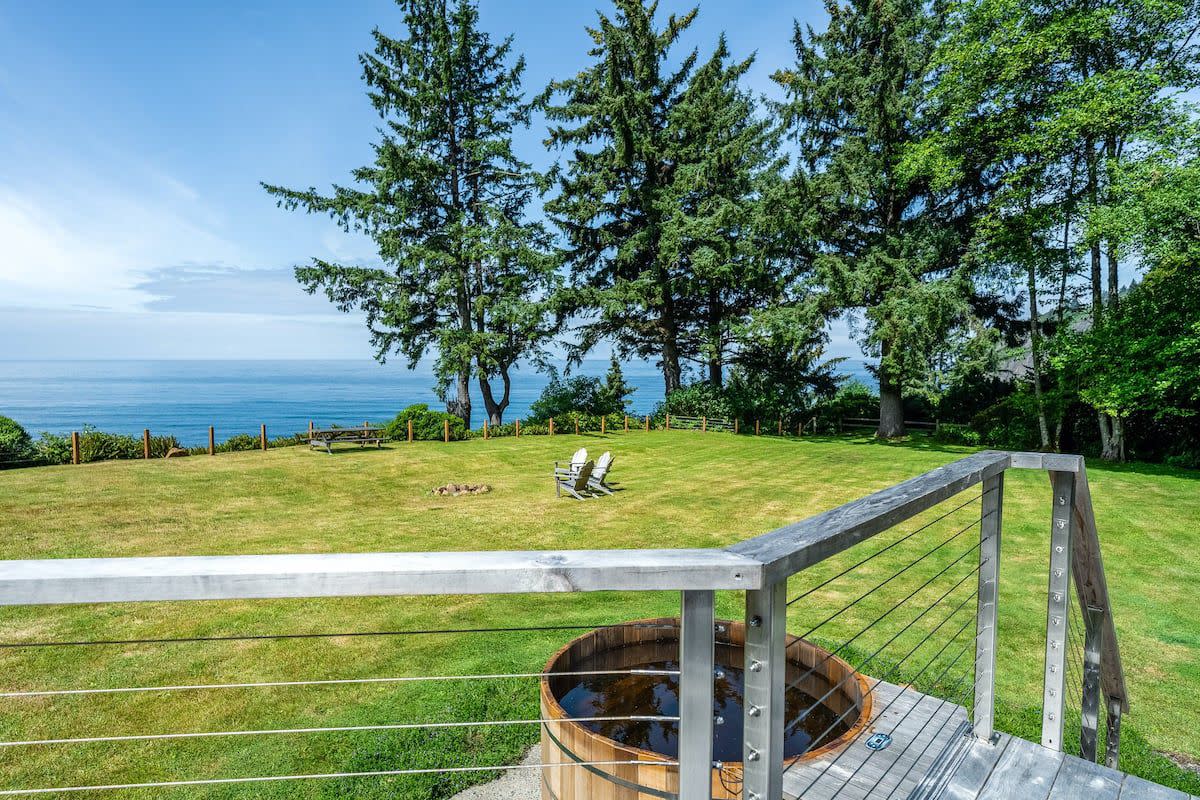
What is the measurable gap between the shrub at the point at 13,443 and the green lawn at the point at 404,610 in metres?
1.30

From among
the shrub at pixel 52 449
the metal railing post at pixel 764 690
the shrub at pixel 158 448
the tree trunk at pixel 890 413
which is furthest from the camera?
the tree trunk at pixel 890 413

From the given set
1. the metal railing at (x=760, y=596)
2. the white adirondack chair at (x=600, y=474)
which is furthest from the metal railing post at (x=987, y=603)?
the white adirondack chair at (x=600, y=474)

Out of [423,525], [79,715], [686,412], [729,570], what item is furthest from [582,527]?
[686,412]

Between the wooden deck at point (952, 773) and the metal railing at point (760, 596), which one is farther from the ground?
the metal railing at point (760, 596)

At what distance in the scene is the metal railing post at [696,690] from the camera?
39.8 inches

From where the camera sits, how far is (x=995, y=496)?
2.32 m

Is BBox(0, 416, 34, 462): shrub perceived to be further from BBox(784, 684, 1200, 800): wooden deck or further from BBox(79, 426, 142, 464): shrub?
BBox(784, 684, 1200, 800): wooden deck

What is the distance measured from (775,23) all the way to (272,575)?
2404cm

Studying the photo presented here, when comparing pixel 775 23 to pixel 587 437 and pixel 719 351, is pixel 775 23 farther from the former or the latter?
pixel 587 437

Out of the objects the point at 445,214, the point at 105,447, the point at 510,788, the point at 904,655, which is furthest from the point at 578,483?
the point at 445,214

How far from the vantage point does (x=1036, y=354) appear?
16.5 m

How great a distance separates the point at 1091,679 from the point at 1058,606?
0.93 meters

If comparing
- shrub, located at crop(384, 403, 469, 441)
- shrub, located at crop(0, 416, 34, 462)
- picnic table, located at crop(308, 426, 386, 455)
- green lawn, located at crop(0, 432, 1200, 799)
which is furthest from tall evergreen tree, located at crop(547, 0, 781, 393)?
A: shrub, located at crop(0, 416, 34, 462)

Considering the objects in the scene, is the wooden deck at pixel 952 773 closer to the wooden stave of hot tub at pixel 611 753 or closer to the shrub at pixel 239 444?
the wooden stave of hot tub at pixel 611 753
